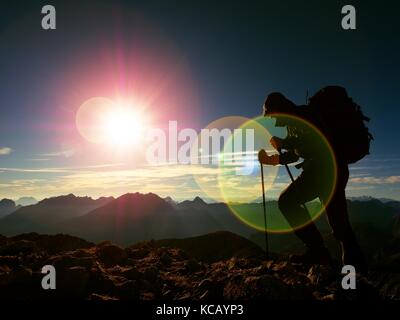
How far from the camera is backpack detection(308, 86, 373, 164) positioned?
26.8 ft

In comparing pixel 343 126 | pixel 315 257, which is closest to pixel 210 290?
pixel 315 257

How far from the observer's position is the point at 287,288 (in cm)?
628

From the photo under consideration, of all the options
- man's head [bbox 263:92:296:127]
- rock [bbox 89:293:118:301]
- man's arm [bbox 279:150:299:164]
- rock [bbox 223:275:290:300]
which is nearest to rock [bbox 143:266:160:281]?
rock [bbox 89:293:118:301]

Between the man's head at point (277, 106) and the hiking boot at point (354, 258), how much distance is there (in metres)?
3.40

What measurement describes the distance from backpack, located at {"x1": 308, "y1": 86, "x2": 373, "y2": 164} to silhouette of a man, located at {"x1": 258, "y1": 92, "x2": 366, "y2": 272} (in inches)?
12.1

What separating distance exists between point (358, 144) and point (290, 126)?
5.60 ft

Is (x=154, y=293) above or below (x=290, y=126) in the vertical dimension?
below

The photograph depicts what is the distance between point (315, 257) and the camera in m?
8.42

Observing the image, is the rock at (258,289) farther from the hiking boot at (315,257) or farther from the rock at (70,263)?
the rock at (70,263)

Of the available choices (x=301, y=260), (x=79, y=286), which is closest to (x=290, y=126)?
(x=301, y=260)

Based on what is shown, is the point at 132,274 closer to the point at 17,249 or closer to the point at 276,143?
the point at 276,143

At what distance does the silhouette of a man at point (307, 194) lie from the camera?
26.2ft

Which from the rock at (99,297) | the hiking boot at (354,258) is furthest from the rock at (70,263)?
the hiking boot at (354,258)

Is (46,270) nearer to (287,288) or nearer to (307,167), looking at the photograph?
(287,288)
